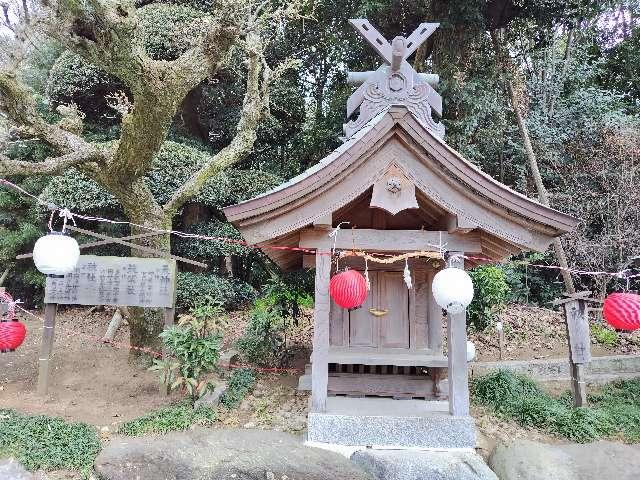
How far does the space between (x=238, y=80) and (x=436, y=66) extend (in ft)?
17.9

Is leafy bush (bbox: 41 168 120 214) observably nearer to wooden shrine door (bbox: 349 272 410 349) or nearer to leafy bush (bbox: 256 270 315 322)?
leafy bush (bbox: 256 270 315 322)

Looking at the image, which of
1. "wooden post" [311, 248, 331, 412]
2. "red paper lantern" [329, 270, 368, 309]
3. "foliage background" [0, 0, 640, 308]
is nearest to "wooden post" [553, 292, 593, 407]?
"red paper lantern" [329, 270, 368, 309]

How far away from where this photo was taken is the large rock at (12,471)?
4.72 metres

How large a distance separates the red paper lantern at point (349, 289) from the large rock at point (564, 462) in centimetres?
253

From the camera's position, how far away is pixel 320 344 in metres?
5.37

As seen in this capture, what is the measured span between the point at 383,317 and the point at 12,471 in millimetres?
4679

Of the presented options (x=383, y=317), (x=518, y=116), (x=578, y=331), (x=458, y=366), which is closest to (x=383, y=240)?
(x=383, y=317)

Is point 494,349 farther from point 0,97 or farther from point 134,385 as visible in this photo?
point 0,97

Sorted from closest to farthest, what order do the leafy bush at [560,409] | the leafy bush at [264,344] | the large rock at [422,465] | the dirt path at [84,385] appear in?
the large rock at [422,465] → the leafy bush at [560,409] → the dirt path at [84,385] → the leafy bush at [264,344]

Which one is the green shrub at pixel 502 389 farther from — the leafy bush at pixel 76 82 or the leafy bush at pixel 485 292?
the leafy bush at pixel 76 82

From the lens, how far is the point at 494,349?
10969mm

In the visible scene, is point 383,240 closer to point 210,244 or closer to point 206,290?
point 206,290

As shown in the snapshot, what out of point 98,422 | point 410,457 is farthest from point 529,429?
point 98,422

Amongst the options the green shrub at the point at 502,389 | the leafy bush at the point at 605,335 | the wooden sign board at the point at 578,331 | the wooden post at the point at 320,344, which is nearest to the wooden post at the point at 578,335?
the wooden sign board at the point at 578,331
